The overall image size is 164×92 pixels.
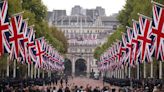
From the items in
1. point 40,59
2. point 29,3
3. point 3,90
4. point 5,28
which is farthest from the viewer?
point 29,3

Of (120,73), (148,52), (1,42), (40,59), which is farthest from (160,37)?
(120,73)

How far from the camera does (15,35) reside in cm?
4766

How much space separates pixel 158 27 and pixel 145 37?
274 inches

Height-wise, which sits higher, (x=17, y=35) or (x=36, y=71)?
(x=17, y=35)

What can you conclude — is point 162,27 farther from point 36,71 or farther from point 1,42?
point 36,71

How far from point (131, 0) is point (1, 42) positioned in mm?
54764

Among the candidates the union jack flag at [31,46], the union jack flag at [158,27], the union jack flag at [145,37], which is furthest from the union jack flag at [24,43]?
the union jack flag at [158,27]

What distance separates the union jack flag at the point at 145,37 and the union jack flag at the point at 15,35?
8.38 metres

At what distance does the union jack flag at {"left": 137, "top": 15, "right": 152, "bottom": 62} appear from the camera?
46.8 metres

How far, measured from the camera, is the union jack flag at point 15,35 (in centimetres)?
4735

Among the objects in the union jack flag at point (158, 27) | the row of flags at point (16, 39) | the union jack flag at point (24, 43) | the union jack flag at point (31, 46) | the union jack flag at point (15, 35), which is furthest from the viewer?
the union jack flag at point (31, 46)

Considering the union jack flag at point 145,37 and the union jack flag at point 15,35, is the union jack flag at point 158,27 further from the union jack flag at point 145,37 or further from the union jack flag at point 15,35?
the union jack flag at point 15,35

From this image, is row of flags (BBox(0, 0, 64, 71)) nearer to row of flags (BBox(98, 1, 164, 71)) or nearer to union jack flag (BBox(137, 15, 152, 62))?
row of flags (BBox(98, 1, 164, 71))

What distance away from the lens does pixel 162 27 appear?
40312 mm
